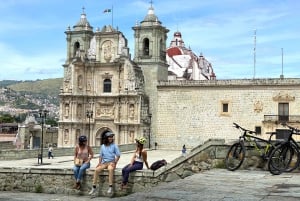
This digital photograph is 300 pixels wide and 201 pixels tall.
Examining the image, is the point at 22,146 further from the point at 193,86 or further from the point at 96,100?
Result: the point at 193,86

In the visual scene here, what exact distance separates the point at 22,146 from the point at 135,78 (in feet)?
43.8

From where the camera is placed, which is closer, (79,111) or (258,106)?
(258,106)

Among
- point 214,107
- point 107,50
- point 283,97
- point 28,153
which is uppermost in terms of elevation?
point 107,50

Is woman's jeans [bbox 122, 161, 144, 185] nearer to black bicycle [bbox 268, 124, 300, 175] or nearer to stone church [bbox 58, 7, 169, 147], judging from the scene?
black bicycle [bbox 268, 124, 300, 175]

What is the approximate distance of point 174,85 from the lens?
1320 inches

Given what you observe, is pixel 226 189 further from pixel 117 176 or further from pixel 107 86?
pixel 107 86

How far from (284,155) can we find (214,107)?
75.1 ft

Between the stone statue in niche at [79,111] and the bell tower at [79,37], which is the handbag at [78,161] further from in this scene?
the bell tower at [79,37]

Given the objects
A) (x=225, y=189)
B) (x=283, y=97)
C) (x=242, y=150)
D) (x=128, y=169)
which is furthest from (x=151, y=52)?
(x=225, y=189)

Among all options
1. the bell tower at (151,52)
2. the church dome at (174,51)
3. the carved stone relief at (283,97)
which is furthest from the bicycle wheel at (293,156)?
the church dome at (174,51)

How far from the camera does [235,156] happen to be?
33.4 ft

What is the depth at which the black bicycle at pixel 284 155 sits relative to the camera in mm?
9428

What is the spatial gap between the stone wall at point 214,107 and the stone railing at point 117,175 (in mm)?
21115

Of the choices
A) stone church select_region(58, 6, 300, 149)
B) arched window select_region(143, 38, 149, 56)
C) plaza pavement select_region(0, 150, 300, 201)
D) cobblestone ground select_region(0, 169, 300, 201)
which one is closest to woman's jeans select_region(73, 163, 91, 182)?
plaza pavement select_region(0, 150, 300, 201)
